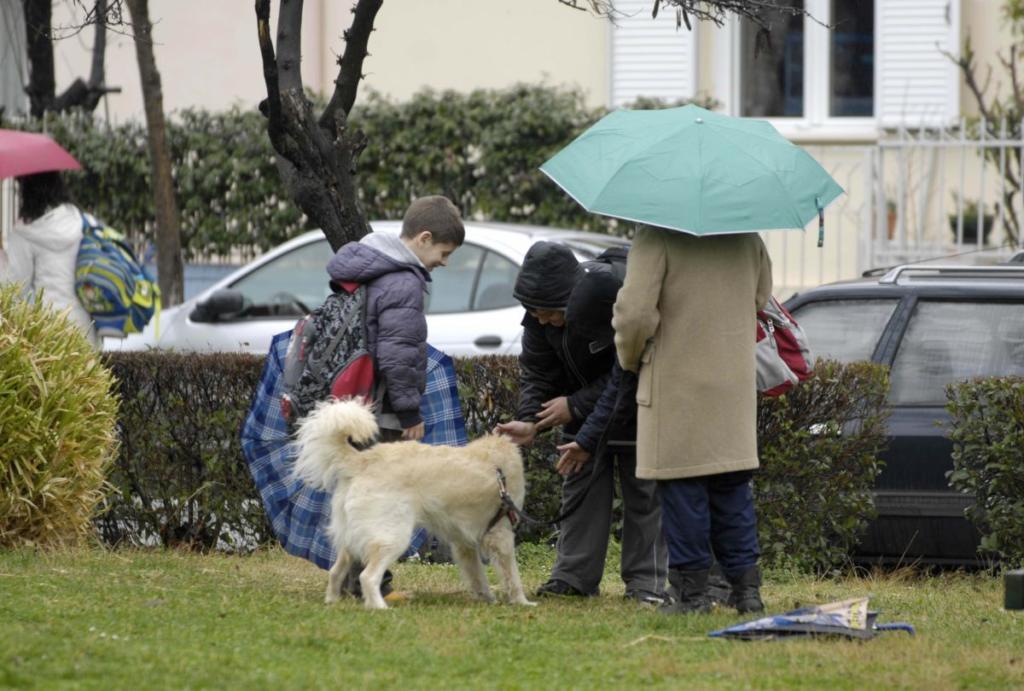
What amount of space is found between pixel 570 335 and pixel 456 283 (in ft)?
14.8

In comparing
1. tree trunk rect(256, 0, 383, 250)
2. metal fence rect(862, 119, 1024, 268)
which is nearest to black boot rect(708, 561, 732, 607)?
tree trunk rect(256, 0, 383, 250)

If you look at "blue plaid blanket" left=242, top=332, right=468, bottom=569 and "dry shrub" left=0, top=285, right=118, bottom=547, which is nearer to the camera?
"blue plaid blanket" left=242, top=332, right=468, bottom=569

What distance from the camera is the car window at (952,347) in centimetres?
764

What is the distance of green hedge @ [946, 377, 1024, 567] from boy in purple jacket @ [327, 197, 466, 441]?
249 cm

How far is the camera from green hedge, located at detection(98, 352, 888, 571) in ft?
24.4

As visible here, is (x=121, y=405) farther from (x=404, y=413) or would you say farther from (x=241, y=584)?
(x=404, y=413)

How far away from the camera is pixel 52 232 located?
347 inches

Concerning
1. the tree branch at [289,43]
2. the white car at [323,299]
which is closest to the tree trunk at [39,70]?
the white car at [323,299]

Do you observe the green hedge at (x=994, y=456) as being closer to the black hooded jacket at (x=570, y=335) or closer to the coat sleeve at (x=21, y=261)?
the black hooded jacket at (x=570, y=335)

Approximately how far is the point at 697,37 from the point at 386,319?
11.3 m

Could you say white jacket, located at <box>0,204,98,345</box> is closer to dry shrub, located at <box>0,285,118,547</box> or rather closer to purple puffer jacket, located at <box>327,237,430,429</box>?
dry shrub, located at <box>0,285,118,547</box>

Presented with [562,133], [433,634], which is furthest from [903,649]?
[562,133]

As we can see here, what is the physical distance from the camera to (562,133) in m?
14.9

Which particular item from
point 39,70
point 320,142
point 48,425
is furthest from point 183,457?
point 39,70
